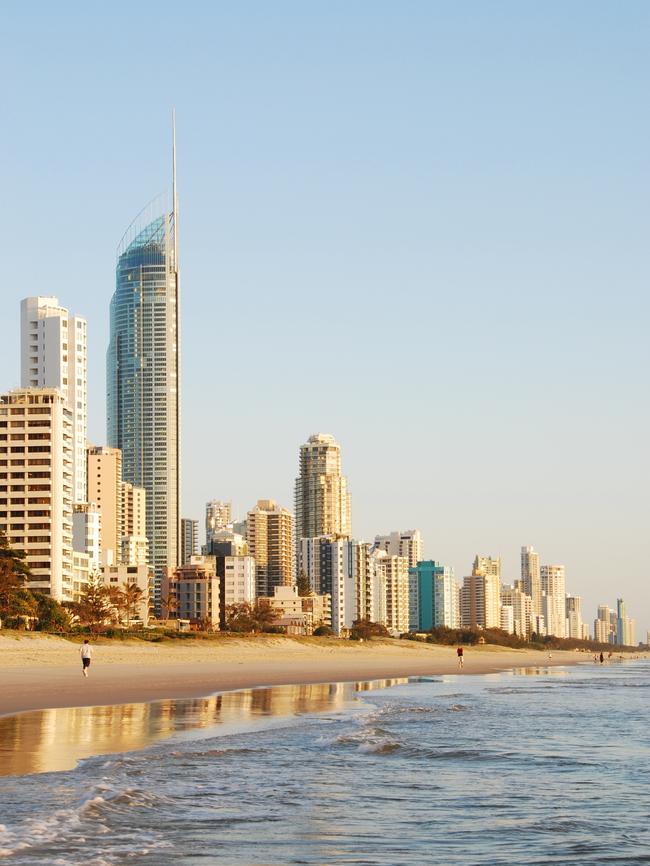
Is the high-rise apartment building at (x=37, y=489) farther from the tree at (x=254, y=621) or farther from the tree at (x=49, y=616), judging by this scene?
the tree at (x=254, y=621)

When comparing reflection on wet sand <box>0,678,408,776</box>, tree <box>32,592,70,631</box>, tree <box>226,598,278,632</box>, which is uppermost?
reflection on wet sand <box>0,678,408,776</box>

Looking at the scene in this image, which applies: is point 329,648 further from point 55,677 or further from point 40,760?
point 40,760

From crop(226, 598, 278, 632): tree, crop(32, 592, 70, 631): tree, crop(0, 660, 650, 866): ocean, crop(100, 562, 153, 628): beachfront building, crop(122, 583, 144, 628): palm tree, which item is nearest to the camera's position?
crop(0, 660, 650, 866): ocean

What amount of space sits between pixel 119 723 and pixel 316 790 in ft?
39.5

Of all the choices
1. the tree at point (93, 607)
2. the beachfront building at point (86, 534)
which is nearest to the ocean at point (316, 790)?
the tree at point (93, 607)

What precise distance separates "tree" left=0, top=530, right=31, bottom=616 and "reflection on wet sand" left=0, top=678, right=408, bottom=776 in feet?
230

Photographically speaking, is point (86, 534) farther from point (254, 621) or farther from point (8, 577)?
point (8, 577)

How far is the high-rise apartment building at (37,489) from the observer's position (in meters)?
151

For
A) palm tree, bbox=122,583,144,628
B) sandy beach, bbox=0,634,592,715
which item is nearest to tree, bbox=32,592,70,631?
sandy beach, bbox=0,634,592,715

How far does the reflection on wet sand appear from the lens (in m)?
21.5

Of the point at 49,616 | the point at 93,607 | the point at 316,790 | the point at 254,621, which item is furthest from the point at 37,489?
the point at 316,790

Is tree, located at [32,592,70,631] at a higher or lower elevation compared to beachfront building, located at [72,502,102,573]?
lower

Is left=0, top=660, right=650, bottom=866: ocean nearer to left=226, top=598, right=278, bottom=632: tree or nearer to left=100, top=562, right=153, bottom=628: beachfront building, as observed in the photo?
left=100, top=562, right=153, bottom=628: beachfront building

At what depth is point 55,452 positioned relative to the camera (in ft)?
502
